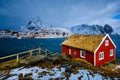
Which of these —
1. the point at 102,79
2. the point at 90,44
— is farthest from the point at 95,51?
the point at 102,79

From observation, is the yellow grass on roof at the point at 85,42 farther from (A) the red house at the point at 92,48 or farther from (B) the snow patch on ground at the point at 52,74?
(B) the snow patch on ground at the point at 52,74

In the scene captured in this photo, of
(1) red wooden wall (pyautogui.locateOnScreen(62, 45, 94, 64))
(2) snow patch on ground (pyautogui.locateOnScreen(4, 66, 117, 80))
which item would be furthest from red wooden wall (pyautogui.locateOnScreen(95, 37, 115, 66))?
(2) snow patch on ground (pyautogui.locateOnScreen(4, 66, 117, 80))

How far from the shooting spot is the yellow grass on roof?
91.5ft

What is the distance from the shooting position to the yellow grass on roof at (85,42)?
27878mm

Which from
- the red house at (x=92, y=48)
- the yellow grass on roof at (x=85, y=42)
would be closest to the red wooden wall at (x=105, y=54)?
the red house at (x=92, y=48)

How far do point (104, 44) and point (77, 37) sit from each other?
7.29m

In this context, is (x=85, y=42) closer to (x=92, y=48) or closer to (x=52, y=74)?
(x=92, y=48)

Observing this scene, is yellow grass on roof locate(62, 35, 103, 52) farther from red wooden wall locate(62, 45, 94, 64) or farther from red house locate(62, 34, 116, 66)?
red wooden wall locate(62, 45, 94, 64)

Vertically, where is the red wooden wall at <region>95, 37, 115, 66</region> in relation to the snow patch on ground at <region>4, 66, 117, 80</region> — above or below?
below

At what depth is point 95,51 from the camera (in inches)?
1043

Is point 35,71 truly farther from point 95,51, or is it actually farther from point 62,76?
point 95,51

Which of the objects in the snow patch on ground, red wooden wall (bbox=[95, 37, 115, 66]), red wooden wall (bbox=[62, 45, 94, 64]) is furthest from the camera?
red wooden wall (bbox=[95, 37, 115, 66])

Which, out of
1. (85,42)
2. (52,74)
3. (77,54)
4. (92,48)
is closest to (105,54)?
(92,48)

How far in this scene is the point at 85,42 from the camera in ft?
99.9
